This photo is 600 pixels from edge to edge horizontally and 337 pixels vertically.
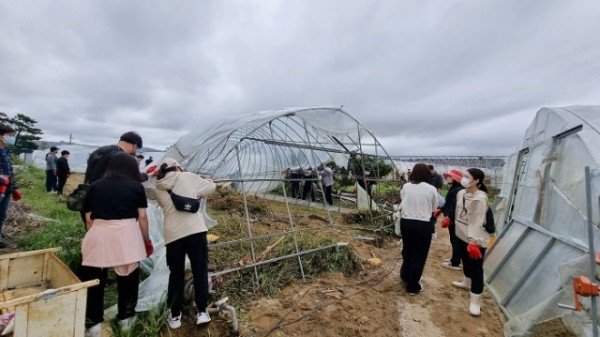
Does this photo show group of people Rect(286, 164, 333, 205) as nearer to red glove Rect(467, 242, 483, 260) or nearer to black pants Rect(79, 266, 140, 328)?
red glove Rect(467, 242, 483, 260)

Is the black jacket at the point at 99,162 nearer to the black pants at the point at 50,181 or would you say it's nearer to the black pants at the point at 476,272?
the black pants at the point at 476,272

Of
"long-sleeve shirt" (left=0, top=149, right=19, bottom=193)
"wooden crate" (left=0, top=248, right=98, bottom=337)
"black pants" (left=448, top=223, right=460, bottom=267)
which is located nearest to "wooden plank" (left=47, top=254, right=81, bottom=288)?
"wooden crate" (left=0, top=248, right=98, bottom=337)

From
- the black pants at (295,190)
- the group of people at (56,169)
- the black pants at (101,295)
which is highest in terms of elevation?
the group of people at (56,169)

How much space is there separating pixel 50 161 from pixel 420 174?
11410 mm

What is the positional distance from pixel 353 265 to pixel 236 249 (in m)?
1.92

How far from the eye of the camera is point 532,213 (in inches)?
194

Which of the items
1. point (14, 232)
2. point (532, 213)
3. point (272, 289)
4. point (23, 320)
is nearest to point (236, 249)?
point (272, 289)

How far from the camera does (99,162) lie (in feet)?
10.4

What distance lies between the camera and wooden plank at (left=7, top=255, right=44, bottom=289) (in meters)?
2.76

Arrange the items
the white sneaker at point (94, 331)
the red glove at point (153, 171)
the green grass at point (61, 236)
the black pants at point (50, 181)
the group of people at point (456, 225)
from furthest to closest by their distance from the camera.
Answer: the black pants at point (50, 181)
the green grass at point (61, 236)
the group of people at point (456, 225)
the red glove at point (153, 171)
the white sneaker at point (94, 331)

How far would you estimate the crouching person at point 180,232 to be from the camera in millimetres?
2975

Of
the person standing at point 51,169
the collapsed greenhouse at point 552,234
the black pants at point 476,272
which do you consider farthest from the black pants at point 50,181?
the collapsed greenhouse at point 552,234

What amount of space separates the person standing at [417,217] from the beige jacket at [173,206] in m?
2.61

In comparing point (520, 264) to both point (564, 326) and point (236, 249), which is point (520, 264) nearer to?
point (564, 326)
